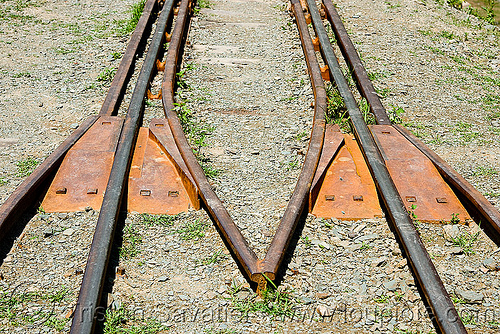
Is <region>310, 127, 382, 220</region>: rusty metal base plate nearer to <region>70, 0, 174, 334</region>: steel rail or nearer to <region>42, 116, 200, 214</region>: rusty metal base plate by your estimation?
<region>42, 116, 200, 214</region>: rusty metal base plate

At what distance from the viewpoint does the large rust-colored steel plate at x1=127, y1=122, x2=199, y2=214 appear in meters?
4.10

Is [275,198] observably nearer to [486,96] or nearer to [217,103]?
[217,103]

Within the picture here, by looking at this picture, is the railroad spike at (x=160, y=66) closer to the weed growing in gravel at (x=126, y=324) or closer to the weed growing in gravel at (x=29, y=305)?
the weed growing in gravel at (x=29, y=305)

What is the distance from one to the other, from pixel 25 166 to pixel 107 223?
4.92 ft

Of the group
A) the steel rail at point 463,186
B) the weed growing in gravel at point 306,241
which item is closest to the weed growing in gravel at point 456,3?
the steel rail at point 463,186

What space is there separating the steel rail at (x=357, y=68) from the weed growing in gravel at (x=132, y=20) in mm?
2808

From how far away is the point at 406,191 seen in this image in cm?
429

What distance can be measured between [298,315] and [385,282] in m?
0.65

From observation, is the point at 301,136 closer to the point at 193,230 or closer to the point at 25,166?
the point at 193,230

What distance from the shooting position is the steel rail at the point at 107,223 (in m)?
2.83

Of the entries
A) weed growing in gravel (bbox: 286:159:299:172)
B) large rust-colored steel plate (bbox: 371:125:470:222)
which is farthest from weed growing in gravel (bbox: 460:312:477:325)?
weed growing in gravel (bbox: 286:159:299:172)

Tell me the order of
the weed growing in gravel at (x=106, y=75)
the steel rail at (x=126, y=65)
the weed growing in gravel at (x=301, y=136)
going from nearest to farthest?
the weed growing in gravel at (x=301, y=136) → the steel rail at (x=126, y=65) → the weed growing in gravel at (x=106, y=75)

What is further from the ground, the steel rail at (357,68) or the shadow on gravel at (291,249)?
the steel rail at (357,68)

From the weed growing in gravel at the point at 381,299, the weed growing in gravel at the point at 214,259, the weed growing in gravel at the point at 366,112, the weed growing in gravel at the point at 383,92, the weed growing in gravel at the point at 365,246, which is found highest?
the weed growing in gravel at the point at 366,112
